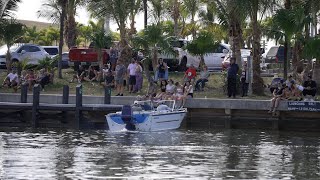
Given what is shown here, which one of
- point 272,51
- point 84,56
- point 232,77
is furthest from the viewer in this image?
point 272,51

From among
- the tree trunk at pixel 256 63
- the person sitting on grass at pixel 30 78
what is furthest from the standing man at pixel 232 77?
the person sitting on grass at pixel 30 78

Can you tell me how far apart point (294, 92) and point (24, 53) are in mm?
17822

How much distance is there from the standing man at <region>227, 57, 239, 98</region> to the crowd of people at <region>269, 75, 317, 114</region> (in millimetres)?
2557

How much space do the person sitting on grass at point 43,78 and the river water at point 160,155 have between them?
6.99 meters

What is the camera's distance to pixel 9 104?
3744cm

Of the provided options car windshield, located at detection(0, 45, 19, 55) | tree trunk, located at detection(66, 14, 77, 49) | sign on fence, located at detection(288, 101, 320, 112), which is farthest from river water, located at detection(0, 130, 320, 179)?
tree trunk, located at detection(66, 14, 77, 49)

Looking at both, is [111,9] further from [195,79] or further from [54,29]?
[54,29]

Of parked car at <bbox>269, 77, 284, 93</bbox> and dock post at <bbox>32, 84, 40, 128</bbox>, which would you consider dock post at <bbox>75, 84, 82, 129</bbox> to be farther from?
parked car at <bbox>269, 77, 284, 93</bbox>

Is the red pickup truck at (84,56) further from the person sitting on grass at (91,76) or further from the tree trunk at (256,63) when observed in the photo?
the tree trunk at (256,63)

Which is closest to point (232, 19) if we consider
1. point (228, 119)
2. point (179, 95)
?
point (228, 119)

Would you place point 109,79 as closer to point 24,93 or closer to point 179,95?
point 24,93

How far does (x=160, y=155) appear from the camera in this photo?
1094 inches

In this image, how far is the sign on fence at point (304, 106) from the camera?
1407 inches

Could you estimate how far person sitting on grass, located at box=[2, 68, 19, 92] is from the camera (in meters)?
41.8
